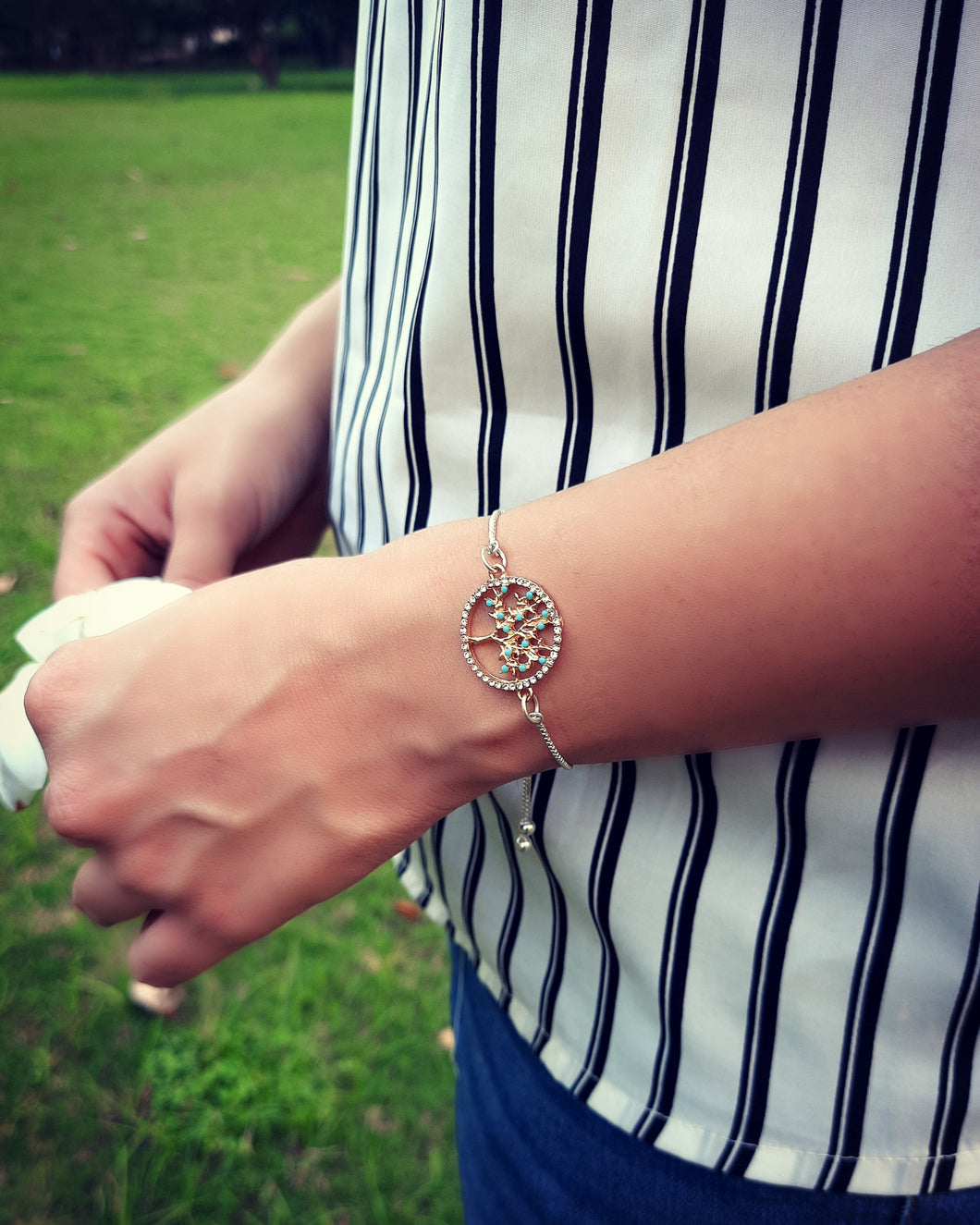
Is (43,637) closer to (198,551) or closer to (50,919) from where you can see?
(198,551)

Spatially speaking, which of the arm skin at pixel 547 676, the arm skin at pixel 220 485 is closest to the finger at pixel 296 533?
the arm skin at pixel 220 485

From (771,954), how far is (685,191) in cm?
66

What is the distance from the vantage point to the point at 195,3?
21953 mm

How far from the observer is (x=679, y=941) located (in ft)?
2.55

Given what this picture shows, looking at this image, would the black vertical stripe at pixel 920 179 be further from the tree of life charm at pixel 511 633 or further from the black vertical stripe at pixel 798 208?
the tree of life charm at pixel 511 633

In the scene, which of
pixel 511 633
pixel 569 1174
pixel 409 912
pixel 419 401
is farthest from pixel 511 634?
pixel 409 912

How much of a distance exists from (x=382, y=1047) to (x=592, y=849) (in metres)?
1.74

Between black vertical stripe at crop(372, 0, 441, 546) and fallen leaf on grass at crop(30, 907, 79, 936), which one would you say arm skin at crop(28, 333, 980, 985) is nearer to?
black vertical stripe at crop(372, 0, 441, 546)

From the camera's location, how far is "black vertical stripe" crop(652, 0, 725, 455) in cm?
67

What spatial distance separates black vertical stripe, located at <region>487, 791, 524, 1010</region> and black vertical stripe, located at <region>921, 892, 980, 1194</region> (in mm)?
407

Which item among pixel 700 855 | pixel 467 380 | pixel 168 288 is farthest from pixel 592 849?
pixel 168 288

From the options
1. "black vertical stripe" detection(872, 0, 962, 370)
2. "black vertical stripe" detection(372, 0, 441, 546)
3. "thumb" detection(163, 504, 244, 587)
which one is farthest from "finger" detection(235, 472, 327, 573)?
"black vertical stripe" detection(872, 0, 962, 370)

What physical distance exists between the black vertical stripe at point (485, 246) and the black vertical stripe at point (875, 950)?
431 mm

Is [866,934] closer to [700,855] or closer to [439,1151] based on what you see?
[700,855]
